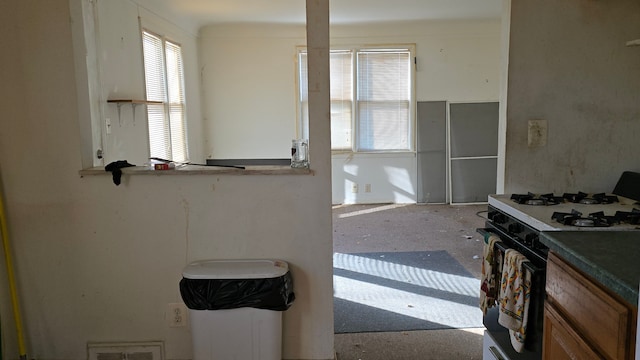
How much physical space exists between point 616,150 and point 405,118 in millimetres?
4052

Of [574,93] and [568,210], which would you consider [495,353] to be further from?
[574,93]

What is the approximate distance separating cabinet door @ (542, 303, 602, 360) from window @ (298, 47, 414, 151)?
4.97m

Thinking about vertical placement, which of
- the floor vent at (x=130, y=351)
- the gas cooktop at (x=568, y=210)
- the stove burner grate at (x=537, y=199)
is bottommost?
the floor vent at (x=130, y=351)

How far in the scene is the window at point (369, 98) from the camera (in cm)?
613

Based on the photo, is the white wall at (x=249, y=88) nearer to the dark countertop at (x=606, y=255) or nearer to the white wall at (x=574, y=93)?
the white wall at (x=574, y=93)

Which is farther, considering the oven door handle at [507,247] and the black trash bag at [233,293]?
the black trash bag at [233,293]

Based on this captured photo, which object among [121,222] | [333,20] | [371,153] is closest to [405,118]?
[371,153]

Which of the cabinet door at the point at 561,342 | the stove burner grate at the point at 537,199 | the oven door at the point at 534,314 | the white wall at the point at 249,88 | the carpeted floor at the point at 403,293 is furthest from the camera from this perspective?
the white wall at the point at 249,88

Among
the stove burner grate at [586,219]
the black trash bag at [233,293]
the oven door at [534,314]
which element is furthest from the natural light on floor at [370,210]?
the stove burner grate at [586,219]

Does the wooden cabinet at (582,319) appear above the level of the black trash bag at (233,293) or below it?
above

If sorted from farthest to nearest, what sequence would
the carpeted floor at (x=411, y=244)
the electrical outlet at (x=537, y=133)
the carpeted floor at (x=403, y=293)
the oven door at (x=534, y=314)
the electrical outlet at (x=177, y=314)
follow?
the carpeted floor at (x=403, y=293) → the carpeted floor at (x=411, y=244) → the electrical outlet at (x=537, y=133) → the electrical outlet at (x=177, y=314) → the oven door at (x=534, y=314)

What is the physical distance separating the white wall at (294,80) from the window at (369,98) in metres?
0.15

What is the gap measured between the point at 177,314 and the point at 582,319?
5.59 ft

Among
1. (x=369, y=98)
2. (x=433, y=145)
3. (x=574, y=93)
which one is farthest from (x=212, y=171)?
(x=433, y=145)
